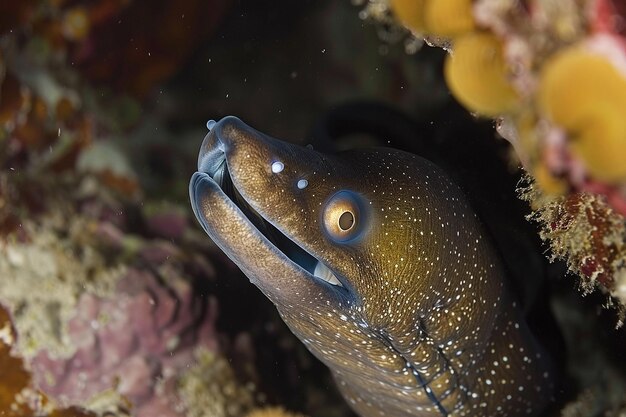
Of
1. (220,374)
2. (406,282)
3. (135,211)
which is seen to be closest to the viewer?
(406,282)

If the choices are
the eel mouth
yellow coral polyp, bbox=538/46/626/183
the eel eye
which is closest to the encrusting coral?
yellow coral polyp, bbox=538/46/626/183

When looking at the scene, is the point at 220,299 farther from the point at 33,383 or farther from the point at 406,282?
the point at 406,282

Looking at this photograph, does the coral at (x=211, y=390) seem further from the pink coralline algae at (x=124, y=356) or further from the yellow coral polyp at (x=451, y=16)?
the yellow coral polyp at (x=451, y=16)

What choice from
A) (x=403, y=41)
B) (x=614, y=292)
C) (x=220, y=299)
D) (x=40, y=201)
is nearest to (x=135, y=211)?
(x=40, y=201)

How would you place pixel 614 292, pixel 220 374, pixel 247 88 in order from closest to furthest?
pixel 614 292
pixel 220 374
pixel 247 88

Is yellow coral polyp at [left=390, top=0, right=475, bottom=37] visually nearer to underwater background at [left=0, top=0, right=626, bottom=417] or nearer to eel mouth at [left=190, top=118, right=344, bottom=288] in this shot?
underwater background at [left=0, top=0, right=626, bottom=417]

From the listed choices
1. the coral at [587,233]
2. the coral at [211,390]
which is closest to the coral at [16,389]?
the coral at [211,390]
